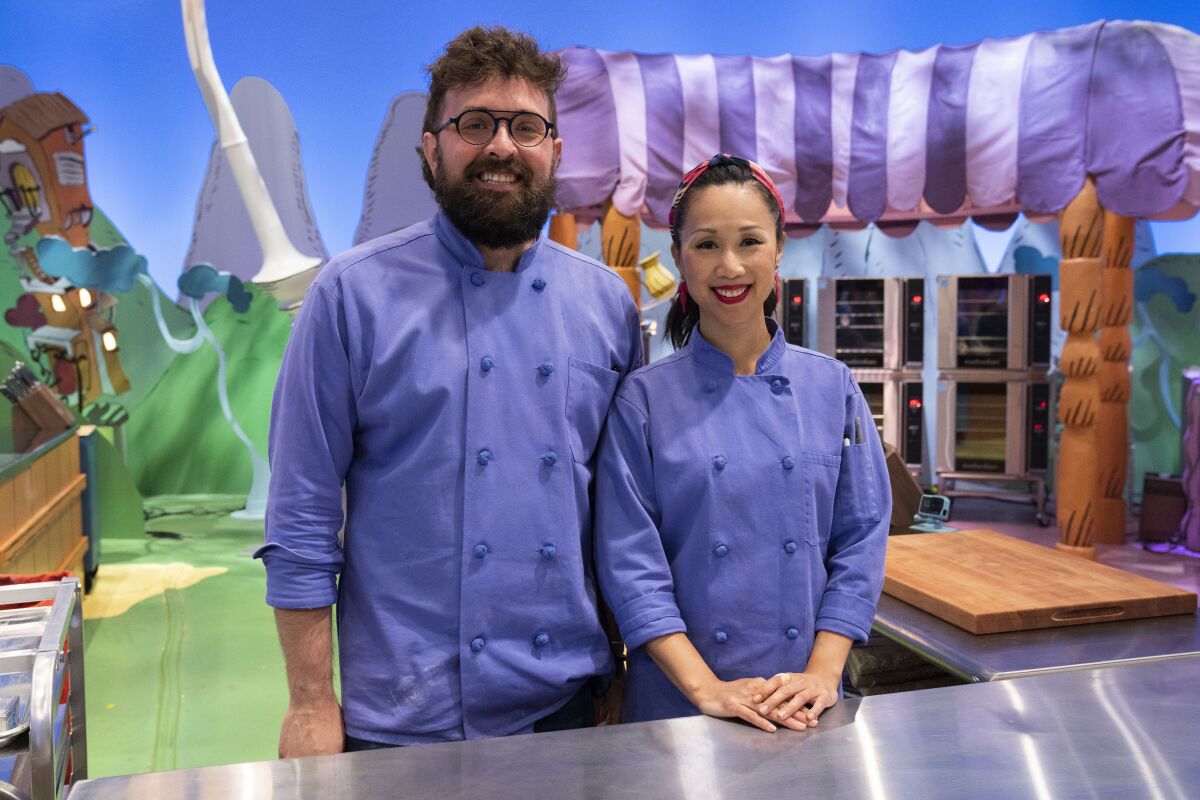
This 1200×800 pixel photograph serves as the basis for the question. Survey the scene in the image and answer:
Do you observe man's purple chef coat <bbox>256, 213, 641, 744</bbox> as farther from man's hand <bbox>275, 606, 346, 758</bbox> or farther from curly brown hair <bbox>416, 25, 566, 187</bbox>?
curly brown hair <bbox>416, 25, 566, 187</bbox>

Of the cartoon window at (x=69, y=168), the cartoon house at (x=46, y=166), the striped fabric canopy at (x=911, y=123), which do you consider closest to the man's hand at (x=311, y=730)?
the striped fabric canopy at (x=911, y=123)

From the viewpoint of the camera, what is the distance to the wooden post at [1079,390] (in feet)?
16.4

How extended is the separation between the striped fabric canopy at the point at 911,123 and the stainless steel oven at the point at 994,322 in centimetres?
162

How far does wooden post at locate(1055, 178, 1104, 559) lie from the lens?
5.01 meters

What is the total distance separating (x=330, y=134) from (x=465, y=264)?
6.02 m

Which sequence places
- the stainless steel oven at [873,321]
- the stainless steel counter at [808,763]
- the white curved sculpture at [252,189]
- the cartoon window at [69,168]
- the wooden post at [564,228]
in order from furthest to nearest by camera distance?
the stainless steel oven at [873,321] < the cartoon window at [69,168] < the white curved sculpture at [252,189] < the wooden post at [564,228] < the stainless steel counter at [808,763]

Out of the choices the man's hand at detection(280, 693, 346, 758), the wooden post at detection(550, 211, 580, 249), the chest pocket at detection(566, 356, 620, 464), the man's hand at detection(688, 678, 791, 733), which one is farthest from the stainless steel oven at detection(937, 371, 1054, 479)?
the man's hand at detection(280, 693, 346, 758)

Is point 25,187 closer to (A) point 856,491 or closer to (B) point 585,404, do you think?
(B) point 585,404

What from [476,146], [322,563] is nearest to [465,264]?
[476,146]

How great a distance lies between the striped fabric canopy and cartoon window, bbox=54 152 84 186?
3.88 metres

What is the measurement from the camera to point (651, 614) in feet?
4.45

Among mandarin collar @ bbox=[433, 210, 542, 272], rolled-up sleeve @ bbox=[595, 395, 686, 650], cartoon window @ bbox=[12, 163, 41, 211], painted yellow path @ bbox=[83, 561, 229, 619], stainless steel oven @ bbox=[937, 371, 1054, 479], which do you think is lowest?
painted yellow path @ bbox=[83, 561, 229, 619]

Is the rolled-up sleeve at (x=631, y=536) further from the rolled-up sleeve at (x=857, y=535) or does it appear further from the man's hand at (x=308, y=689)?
the man's hand at (x=308, y=689)

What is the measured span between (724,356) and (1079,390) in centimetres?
439
